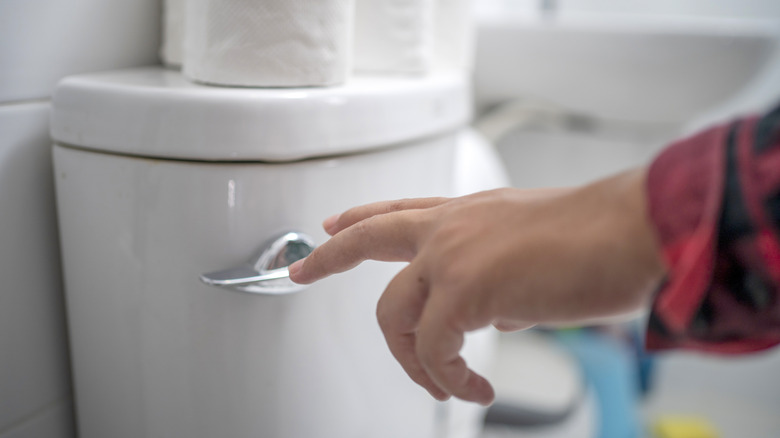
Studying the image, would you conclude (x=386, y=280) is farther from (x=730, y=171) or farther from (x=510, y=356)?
(x=510, y=356)

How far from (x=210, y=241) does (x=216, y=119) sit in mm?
71

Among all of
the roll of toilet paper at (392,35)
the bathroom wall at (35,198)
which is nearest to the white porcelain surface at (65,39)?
the bathroom wall at (35,198)

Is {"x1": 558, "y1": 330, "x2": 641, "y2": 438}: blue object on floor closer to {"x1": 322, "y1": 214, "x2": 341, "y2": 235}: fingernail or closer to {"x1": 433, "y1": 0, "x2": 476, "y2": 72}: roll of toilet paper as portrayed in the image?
{"x1": 433, "y1": 0, "x2": 476, "y2": 72}: roll of toilet paper

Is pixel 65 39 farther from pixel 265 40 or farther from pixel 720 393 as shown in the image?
pixel 720 393

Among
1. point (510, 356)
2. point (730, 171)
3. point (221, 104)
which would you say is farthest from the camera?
point (510, 356)

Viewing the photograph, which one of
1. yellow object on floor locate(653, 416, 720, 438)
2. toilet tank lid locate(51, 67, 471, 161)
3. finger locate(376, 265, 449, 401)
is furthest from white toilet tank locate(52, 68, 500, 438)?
yellow object on floor locate(653, 416, 720, 438)

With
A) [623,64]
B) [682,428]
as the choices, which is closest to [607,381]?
[682,428]

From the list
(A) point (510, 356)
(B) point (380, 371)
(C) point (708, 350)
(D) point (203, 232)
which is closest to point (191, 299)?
(D) point (203, 232)

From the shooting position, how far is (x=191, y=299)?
1.17 ft

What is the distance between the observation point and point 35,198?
0.41 m

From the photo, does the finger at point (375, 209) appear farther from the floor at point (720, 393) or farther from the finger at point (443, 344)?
the floor at point (720, 393)

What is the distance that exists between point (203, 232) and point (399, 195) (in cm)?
14

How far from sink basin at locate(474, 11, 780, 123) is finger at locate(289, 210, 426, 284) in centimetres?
70

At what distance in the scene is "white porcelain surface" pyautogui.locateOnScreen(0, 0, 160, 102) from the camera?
378mm
